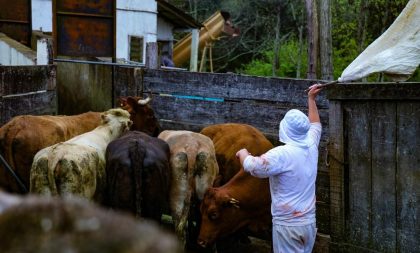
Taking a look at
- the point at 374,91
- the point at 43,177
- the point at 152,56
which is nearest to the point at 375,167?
the point at 374,91

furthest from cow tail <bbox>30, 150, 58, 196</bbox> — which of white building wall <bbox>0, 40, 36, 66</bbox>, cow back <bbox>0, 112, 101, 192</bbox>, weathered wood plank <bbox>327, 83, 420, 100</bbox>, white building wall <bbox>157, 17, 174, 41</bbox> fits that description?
white building wall <bbox>157, 17, 174, 41</bbox>

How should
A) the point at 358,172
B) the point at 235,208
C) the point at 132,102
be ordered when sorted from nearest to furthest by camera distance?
1. the point at 358,172
2. the point at 235,208
3. the point at 132,102

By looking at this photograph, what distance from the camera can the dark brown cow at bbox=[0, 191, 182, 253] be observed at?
3.54ft

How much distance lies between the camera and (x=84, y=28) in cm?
1278

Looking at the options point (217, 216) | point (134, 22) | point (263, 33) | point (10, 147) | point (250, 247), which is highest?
point (263, 33)

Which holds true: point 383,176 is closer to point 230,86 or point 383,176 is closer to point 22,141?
point 230,86

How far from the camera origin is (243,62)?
3666 centimetres

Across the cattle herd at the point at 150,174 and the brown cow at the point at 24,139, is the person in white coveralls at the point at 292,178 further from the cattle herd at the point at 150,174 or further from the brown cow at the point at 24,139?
the brown cow at the point at 24,139

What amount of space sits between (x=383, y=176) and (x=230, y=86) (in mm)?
3730

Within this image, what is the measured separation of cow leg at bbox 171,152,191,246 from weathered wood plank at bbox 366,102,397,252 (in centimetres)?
220

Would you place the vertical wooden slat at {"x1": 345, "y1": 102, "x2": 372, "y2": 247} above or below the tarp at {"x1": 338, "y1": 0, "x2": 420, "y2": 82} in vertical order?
below

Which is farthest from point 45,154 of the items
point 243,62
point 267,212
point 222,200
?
point 243,62

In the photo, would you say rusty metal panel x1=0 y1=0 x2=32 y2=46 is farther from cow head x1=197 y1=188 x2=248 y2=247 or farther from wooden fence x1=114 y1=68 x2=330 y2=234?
cow head x1=197 y1=188 x2=248 y2=247

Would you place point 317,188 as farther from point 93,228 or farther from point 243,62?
point 243,62
